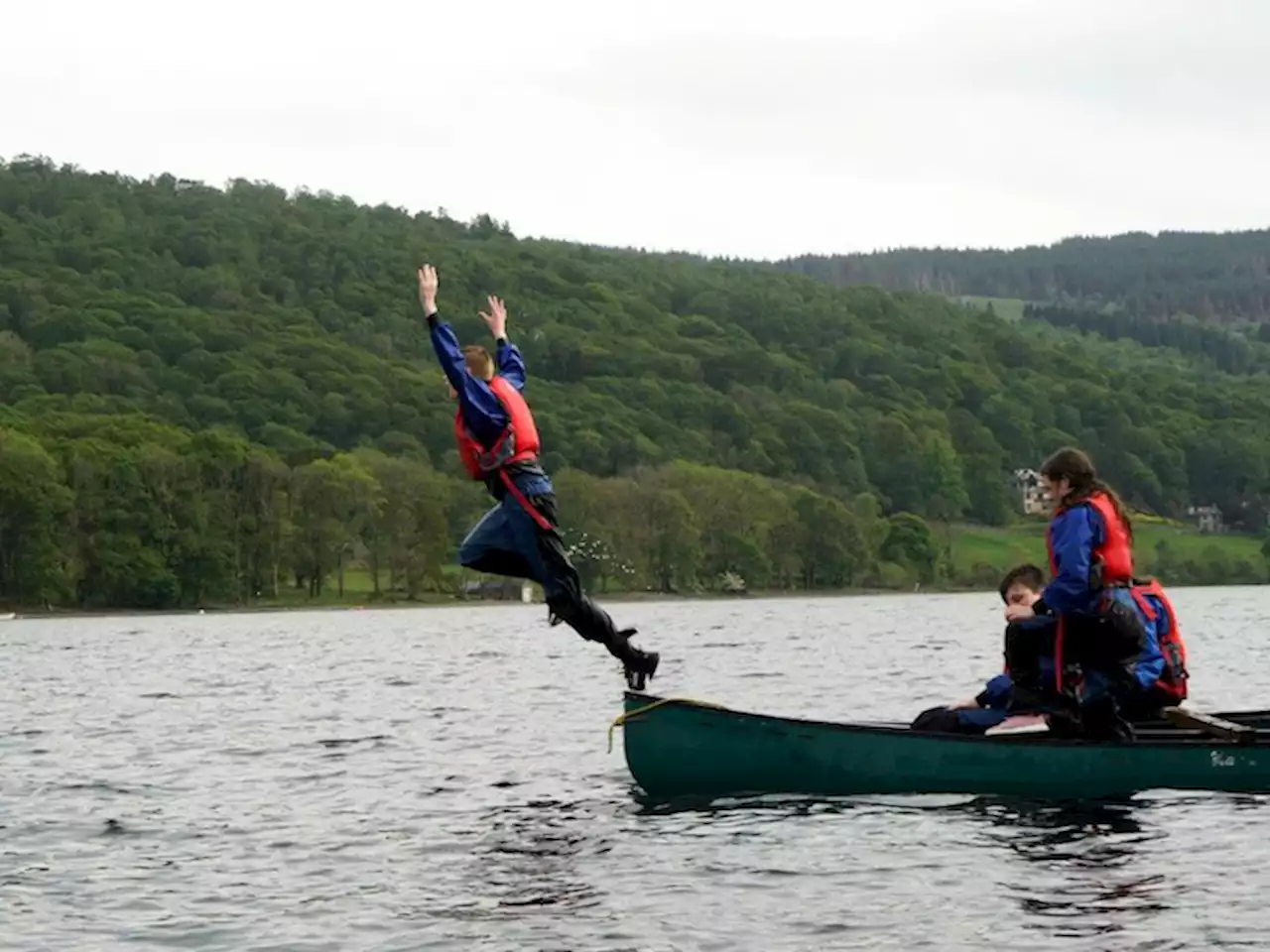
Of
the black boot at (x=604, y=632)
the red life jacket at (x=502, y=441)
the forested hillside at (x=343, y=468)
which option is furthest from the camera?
the forested hillside at (x=343, y=468)

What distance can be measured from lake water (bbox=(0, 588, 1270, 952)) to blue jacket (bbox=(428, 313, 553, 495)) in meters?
3.18

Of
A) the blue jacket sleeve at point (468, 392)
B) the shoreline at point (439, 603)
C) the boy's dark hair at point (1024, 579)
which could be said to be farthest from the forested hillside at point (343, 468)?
the boy's dark hair at point (1024, 579)

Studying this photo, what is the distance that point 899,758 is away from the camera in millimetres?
19172

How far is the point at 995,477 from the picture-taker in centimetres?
19650

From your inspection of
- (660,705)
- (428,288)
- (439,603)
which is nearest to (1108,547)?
(660,705)

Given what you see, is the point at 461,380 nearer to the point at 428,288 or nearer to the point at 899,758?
the point at 428,288

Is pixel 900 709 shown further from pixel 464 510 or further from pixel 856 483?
pixel 856 483

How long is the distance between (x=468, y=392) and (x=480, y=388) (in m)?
0.15

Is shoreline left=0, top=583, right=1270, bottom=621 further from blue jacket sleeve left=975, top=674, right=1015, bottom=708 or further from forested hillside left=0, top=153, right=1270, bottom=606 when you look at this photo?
blue jacket sleeve left=975, top=674, right=1015, bottom=708

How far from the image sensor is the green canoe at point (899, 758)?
61.5 ft

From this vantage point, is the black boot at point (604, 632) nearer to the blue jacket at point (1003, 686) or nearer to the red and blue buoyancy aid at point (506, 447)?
the red and blue buoyancy aid at point (506, 447)

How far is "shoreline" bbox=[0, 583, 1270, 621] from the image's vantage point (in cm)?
11681

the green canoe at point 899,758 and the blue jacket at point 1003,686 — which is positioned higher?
the blue jacket at point 1003,686

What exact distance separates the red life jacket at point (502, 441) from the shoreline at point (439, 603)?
95.9 metres
